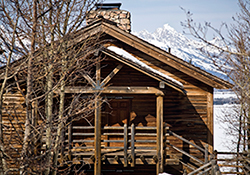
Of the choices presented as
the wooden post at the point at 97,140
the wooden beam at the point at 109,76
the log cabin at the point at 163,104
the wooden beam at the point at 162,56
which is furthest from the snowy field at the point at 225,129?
the wooden post at the point at 97,140

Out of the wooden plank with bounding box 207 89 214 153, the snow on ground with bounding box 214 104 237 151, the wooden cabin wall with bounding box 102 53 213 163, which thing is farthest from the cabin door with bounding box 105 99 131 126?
the snow on ground with bounding box 214 104 237 151

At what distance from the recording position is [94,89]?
33.0 ft

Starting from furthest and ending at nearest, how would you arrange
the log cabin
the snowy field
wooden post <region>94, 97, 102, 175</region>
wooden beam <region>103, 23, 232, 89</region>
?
the snowy field < wooden beam <region>103, 23, 232, 89</region> < the log cabin < wooden post <region>94, 97, 102, 175</region>

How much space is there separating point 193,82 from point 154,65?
188 cm

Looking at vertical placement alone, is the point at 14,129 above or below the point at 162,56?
below

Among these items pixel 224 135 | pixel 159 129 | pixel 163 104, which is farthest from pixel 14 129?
pixel 224 135

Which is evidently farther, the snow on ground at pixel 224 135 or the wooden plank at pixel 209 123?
the snow on ground at pixel 224 135

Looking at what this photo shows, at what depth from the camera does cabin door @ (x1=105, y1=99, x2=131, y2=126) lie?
12.9 meters

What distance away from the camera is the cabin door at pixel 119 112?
1285cm

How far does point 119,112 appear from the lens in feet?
42.3

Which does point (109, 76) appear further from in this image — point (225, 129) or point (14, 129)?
point (225, 129)

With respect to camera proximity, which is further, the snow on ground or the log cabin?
the snow on ground

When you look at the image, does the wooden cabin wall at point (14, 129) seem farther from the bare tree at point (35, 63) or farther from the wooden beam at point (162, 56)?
the wooden beam at point (162, 56)

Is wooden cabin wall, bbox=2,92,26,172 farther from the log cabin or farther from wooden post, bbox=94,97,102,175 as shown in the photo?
wooden post, bbox=94,97,102,175
